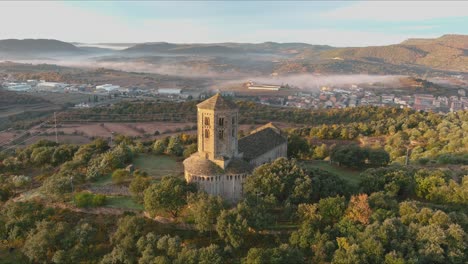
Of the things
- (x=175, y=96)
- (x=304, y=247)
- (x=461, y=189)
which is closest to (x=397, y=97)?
(x=175, y=96)

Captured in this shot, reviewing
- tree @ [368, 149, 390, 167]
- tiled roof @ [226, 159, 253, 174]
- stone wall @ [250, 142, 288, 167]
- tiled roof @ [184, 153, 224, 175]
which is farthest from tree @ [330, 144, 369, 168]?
tiled roof @ [184, 153, 224, 175]

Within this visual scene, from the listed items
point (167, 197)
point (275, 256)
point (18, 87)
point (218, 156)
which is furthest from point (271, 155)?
point (18, 87)

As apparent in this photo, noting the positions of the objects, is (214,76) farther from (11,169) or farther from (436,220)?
(436,220)

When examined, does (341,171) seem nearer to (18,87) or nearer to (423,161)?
(423,161)

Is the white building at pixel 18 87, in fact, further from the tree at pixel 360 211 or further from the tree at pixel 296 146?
the tree at pixel 360 211

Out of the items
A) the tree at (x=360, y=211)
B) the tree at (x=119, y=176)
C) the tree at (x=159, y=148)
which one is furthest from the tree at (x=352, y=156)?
the tree at (x=119, y=176)
